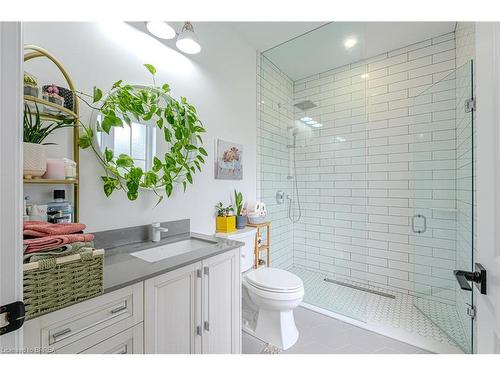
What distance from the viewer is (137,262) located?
1.13m

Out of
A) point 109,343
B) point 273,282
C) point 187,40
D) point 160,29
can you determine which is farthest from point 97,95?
point 273,282

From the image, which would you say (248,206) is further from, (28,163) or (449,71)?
(449,71)

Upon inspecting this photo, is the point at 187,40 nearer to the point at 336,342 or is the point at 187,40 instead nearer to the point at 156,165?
the point at 156,165

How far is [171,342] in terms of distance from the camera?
1111 millimetres

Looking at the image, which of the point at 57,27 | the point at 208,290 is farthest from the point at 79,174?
the point at 208,290

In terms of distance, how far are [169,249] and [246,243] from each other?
0.70 meters

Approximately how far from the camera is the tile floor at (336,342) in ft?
5.39

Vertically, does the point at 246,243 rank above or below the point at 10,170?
below

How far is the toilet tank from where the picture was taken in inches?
76.3

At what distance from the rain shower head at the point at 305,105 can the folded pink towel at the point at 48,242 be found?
2609 millimetres

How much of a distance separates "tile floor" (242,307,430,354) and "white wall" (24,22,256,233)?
99 cm

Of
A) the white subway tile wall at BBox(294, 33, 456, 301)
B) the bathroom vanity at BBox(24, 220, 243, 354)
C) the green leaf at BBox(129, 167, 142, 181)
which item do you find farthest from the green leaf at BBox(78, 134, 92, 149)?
the white subway tile wall at BBox(294, 33, 456, 301)

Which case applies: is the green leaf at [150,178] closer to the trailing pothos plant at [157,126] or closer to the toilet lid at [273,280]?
the trailing pothos plant at [157,126]

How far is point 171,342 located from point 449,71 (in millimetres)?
3265
